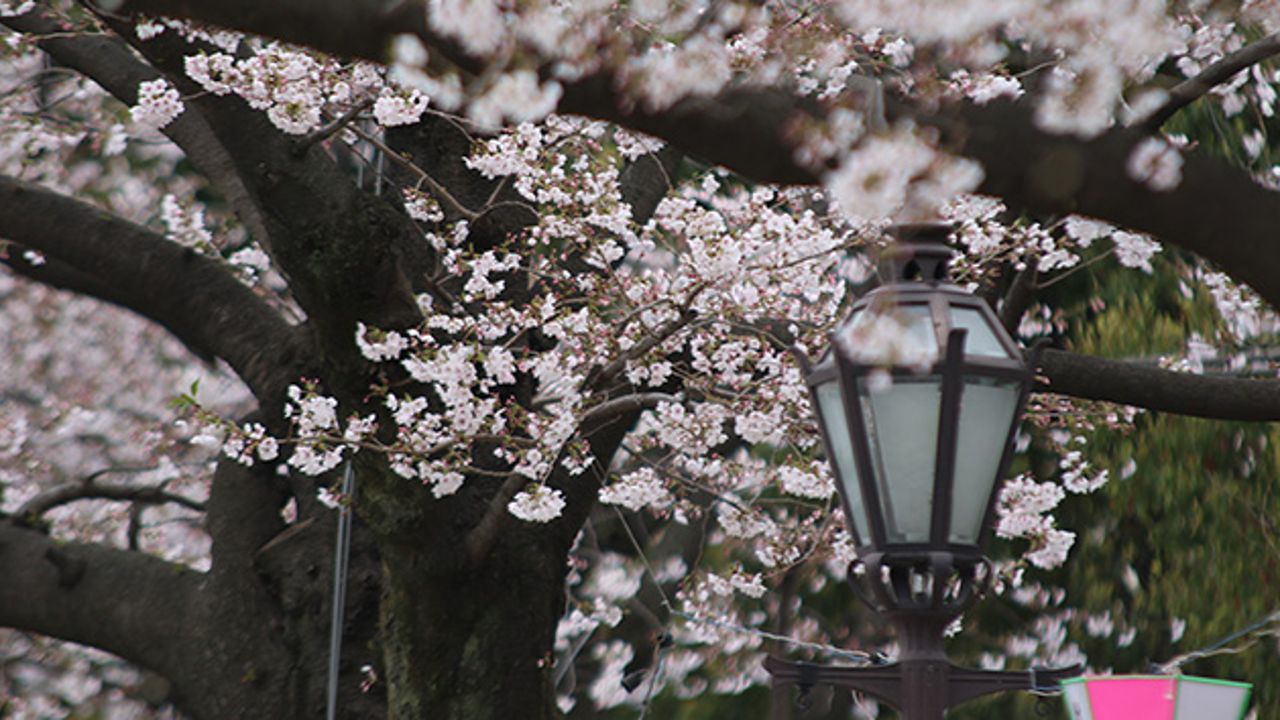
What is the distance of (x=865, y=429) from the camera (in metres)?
3.64

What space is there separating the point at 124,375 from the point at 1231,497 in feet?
27.3

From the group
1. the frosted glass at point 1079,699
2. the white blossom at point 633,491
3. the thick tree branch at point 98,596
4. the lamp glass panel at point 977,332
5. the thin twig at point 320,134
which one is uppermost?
the thin twig at point 320,134

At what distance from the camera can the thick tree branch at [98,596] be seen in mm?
7992

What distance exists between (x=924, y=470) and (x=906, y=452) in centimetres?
6

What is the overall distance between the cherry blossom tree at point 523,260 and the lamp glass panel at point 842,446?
40 cm

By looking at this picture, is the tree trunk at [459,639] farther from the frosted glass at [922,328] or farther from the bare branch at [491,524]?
the frosted glass at [922,328]

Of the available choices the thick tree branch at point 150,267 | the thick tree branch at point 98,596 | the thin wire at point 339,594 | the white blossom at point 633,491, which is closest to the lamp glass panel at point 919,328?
the white blossom at point 633,491

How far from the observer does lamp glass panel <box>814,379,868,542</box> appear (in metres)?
3.69

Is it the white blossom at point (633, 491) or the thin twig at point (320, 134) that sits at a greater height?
the thin twig at point (320, 134)

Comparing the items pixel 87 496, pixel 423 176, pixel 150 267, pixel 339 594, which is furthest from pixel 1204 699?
Answer: pixel 87 496

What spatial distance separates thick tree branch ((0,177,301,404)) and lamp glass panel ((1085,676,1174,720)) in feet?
15.3

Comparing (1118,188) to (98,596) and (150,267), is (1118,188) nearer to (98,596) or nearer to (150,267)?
(150,267)

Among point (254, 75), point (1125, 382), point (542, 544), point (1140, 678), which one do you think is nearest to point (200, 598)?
point (542, 544)

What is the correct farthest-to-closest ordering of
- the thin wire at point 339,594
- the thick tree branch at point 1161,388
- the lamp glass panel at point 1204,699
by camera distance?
the thin wire at point 339,594 → the thick tree branch at point 1161,388 → the lamp glass panel at point 1204,699
